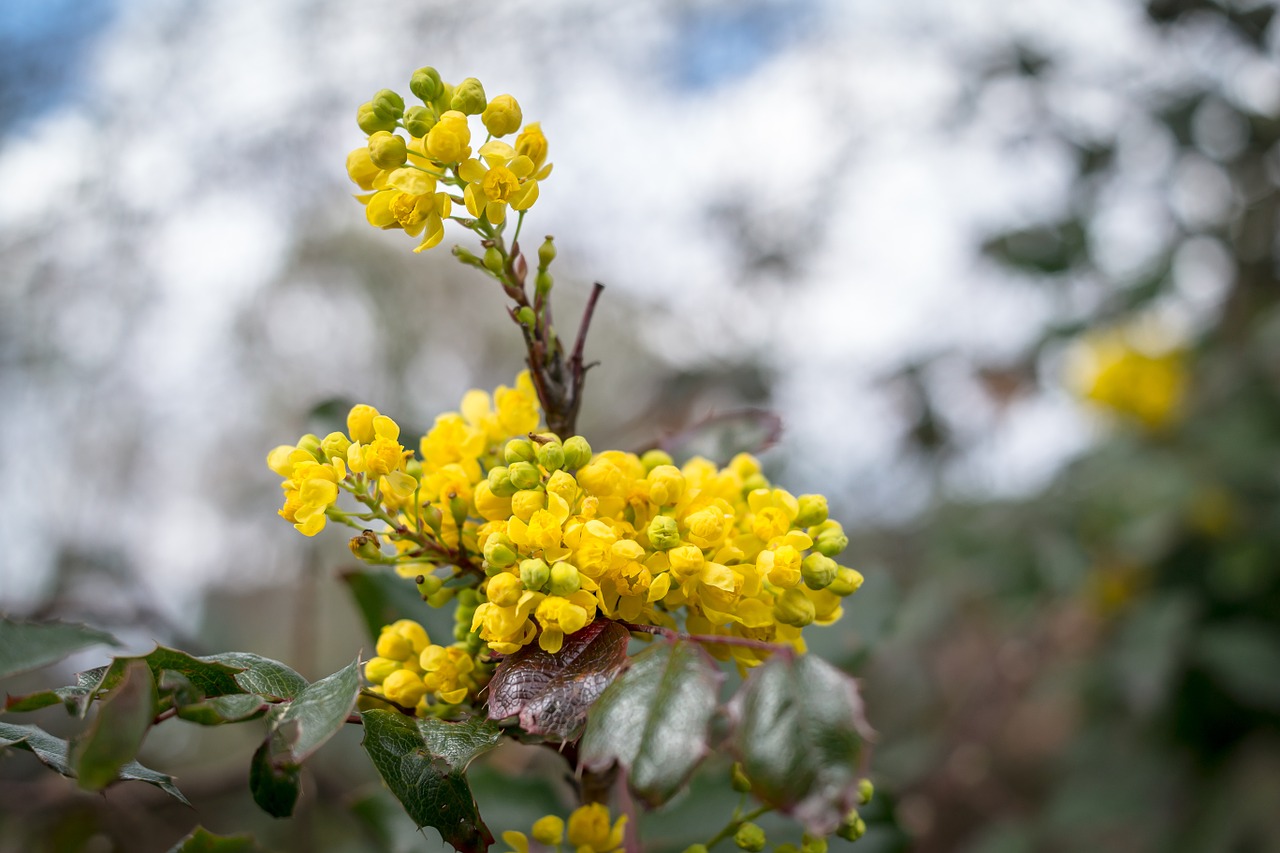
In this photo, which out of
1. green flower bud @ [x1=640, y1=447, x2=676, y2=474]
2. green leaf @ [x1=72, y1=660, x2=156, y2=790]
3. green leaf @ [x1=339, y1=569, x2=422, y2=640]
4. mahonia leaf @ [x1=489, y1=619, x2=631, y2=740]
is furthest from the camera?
green leaf @ [x1=339, y1=569, x2=422, y2=640]

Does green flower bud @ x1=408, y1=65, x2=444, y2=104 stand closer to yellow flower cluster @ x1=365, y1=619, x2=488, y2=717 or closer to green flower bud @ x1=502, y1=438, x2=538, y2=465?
green flower bud @ x1=502, y1=438, x2=538, y2=465

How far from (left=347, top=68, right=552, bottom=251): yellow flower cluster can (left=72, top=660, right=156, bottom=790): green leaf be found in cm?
30

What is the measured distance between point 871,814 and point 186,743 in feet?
7.11

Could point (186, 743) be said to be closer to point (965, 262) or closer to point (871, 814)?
point (871, 814)

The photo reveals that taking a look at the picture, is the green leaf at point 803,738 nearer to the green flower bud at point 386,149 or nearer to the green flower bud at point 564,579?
the green flower bud at point 564,579

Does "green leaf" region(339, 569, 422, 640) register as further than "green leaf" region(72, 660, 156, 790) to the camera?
Yes

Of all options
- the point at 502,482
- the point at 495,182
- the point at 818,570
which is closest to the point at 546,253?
the point at 495,182

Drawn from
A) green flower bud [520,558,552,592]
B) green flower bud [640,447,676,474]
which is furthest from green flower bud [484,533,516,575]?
green flower bud [640,447,676,474]

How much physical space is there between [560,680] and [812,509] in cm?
21

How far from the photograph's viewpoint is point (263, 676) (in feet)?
1.83

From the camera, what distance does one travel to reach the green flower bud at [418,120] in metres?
0.57

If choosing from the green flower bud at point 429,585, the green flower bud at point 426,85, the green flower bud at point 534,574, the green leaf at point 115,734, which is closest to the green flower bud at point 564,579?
the green flower bud at point 534,574

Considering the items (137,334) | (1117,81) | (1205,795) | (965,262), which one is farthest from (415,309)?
(1205,795)

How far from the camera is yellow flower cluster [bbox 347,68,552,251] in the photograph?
564 mm
